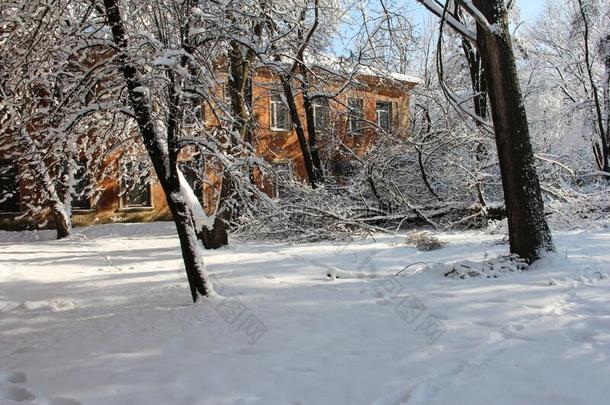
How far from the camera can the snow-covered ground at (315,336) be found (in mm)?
3273

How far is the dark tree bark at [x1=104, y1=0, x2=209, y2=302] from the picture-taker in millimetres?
4945

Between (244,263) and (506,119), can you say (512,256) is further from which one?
(244,263)

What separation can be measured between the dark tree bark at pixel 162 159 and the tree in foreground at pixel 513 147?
13.4ft

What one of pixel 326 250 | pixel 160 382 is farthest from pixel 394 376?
pixel 326 250

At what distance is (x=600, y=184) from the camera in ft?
49.0

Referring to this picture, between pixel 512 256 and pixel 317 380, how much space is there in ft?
13.8

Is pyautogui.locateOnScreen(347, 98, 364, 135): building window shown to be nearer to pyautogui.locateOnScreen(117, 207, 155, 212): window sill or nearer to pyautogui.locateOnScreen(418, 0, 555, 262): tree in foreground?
pyautogui.locateOnScreen(117, 207, 155, 212): window sill

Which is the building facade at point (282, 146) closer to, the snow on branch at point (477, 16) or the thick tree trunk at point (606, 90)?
the thick tree trunk at point (606, 90)

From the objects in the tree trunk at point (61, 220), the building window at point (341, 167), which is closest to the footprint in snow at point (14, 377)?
the tree trunk at point (61, 220)

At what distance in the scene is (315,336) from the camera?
172 inches

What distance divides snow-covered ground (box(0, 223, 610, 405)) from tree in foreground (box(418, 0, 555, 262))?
0.40 meters

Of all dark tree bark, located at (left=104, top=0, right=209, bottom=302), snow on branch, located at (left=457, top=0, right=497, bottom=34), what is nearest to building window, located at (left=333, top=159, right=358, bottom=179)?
snow on branch, located at (left=457, top=0, right=497, bottom=34)

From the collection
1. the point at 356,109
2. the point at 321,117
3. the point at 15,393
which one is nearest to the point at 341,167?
the point at 321,117

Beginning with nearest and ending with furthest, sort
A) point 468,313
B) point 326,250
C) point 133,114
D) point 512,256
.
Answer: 1. point 468,313
2. point 133,114
3. point 512,256
4. point 326,250
